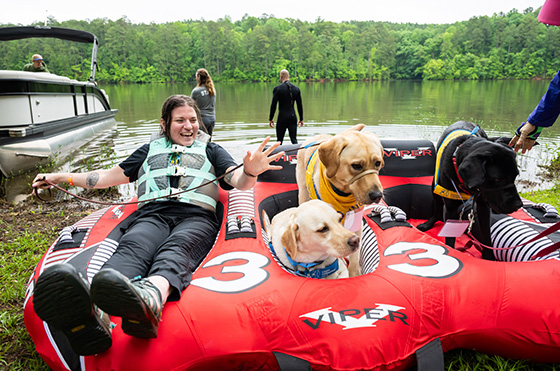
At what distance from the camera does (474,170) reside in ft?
9.05

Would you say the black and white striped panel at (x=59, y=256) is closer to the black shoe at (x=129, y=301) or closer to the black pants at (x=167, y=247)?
the black pants at (x=167, y=247)

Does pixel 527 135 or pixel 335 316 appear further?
pixel 527 135

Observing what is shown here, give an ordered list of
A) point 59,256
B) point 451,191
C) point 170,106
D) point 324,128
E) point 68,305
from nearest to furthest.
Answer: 1. point 68,305
2. point 59,256
3. point 451,191
4. point 170,106
5. point 324,128

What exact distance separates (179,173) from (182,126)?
513 mm

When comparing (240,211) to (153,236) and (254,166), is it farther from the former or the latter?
(153,236)

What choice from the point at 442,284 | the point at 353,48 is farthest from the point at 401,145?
→ the point at 353,48

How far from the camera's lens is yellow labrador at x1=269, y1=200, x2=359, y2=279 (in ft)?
8.14

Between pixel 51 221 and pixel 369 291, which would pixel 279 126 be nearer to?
pixel 51 221

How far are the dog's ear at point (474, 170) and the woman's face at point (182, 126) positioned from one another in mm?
2498

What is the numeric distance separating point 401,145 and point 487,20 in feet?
319

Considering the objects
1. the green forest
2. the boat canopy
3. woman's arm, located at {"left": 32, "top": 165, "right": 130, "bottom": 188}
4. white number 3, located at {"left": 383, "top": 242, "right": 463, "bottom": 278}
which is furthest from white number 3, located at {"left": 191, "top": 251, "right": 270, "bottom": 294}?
the green forest

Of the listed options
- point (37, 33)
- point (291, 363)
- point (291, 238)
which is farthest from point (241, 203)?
point (37, 33)

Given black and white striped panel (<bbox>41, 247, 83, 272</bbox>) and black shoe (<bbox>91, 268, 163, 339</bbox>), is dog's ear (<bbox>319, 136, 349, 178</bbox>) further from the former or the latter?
black and white striped panel (<bbox>41, 247, 83, 272</bbox>)

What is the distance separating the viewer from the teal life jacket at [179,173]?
3.18 metres
